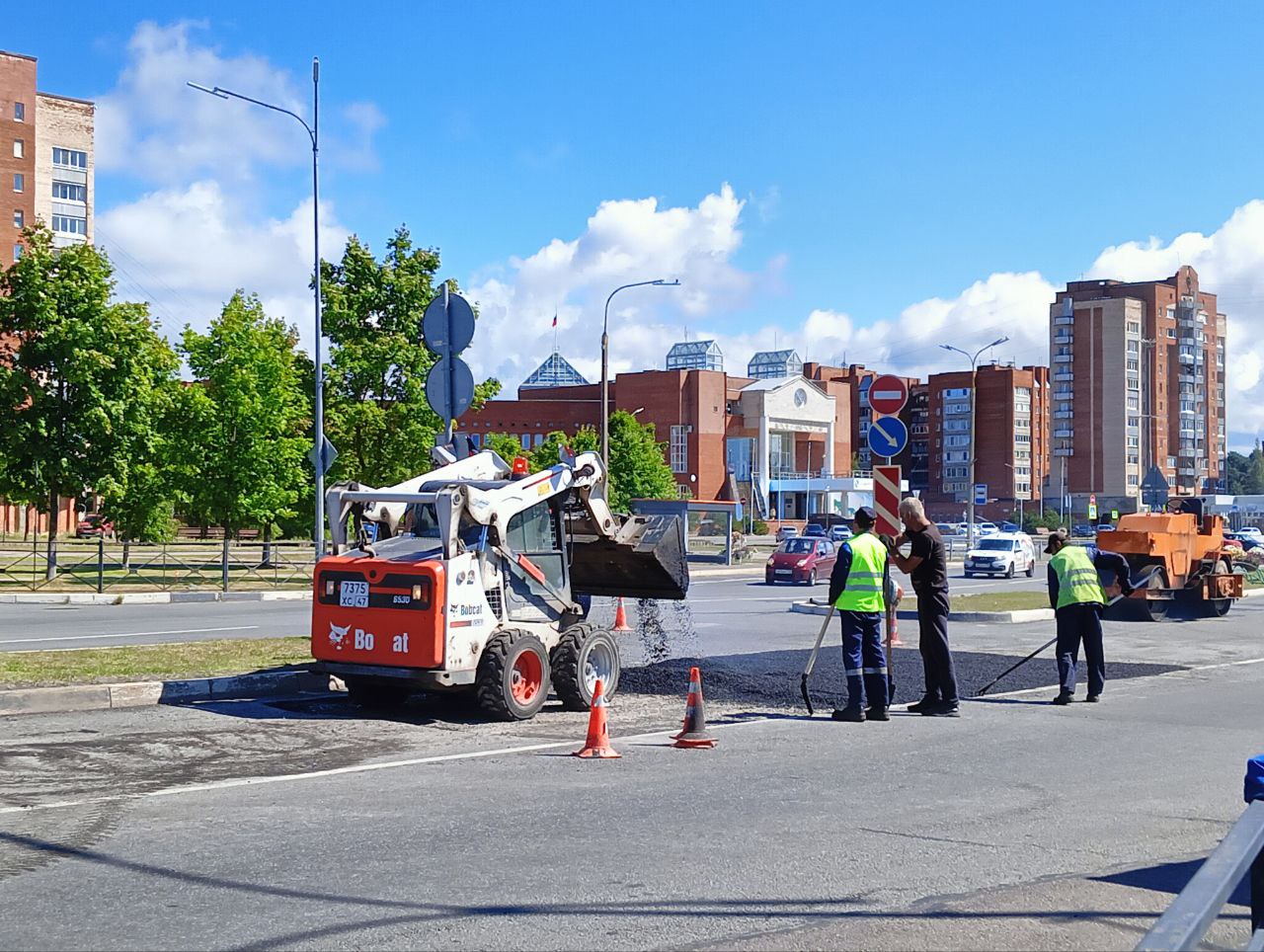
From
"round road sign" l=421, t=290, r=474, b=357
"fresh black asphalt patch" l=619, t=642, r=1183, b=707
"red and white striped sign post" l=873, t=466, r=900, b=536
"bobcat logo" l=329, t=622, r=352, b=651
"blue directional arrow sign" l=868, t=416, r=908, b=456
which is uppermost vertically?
"round road sign" l=421, t=290, r=474, b=357

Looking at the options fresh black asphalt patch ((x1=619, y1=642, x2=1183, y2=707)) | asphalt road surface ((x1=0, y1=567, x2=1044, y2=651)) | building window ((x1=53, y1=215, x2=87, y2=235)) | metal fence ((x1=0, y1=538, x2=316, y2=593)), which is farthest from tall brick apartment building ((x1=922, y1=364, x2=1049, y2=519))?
fresh black asphalt patch ((x1=619, y1=642, x2=1183, y2=707))

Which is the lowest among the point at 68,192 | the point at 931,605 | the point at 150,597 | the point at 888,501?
the point at 150,597

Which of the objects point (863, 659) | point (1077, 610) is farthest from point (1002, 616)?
point (863, 659)

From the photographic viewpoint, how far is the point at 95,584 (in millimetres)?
30469

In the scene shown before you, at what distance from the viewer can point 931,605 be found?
12.2m

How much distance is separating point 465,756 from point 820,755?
2674 millimetres

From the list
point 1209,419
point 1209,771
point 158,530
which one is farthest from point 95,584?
point 1209,419

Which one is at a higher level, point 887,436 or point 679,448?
point 679,448

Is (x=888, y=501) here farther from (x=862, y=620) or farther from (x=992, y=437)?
(x=992, y=437)

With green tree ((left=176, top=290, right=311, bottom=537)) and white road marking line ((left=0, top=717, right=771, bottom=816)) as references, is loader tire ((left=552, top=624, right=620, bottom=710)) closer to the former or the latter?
white road marking line ((left=0, top=717, right=771, bottom=816))

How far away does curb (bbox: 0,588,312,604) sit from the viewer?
88.3 ft

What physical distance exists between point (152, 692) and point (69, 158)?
321 feet

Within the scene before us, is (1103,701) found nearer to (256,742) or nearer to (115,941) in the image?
(256,742)

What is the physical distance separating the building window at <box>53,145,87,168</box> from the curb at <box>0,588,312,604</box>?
79.6 meters
